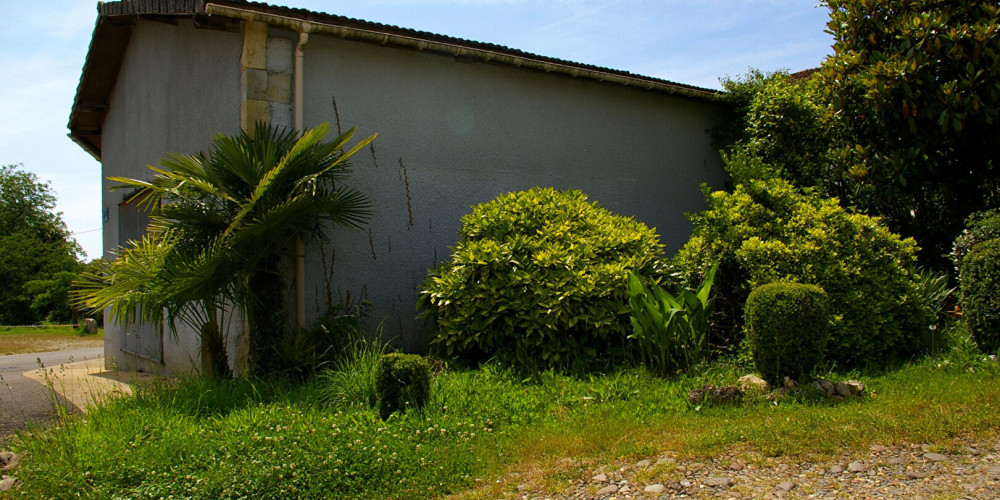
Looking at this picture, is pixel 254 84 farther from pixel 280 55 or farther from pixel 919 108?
pixel 919 108

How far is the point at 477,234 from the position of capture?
7.43 meters

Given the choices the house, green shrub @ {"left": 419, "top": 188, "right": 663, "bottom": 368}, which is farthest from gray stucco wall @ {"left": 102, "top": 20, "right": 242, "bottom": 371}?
green shrub @ {"left": 419, "top": 188, "right": 663, "bottom": 368}

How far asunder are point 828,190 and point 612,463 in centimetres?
665

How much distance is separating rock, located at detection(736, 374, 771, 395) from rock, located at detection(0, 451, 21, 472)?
513 centimetres

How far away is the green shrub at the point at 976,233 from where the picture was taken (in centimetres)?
Answer: 623

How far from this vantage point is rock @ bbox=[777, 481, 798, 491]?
3609 millimetres

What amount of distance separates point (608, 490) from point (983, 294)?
13.8 feet

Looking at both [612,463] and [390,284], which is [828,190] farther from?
[612,463]

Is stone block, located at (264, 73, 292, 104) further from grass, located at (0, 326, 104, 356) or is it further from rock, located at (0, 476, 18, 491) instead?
grass, located at (0, 326, 104, 356)

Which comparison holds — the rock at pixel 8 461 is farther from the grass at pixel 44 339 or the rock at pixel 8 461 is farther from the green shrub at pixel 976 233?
the grass at pixel 44 339

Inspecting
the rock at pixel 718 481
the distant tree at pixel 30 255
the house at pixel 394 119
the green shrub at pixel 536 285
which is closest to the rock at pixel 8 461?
the house at pixel 394 119

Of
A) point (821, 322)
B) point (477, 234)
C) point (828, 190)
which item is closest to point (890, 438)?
point (821, 322)

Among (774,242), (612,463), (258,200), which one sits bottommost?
(612,463)

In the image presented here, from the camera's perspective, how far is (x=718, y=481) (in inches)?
149
